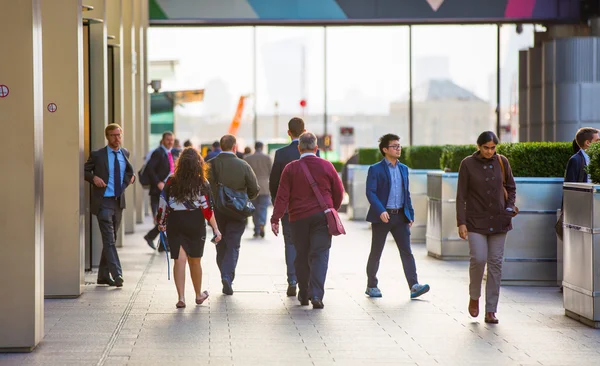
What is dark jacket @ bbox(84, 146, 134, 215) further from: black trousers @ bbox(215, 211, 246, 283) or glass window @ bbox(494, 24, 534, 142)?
glass window @ bbox(494, 24, 534, 142)

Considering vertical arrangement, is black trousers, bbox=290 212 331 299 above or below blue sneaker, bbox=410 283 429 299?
above

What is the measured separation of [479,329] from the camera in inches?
382

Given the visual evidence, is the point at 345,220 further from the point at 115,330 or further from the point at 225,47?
the point at 115,330

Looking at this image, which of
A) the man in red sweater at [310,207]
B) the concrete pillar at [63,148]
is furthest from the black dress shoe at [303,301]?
the concrete pillar at [63,148]

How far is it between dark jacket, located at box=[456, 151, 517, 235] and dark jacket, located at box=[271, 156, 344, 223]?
136 cm

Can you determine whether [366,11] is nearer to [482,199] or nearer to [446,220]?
[446,220]

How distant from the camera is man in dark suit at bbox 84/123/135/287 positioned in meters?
12.7

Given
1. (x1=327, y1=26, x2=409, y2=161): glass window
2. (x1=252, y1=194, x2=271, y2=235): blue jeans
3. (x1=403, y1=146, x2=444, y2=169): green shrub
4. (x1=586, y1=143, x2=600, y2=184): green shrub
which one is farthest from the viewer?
(x1=327, y1=26, x2=409, y2=161): glass window

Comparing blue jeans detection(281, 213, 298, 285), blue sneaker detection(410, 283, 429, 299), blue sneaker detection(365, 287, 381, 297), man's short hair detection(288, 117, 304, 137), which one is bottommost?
blue sneaker detection(365, 287, 381, 297)

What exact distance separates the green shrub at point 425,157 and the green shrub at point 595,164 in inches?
426

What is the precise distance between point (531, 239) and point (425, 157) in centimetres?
832

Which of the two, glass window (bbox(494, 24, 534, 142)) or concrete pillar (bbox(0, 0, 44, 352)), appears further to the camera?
glass window (bbox(494, 24, 534, 142))

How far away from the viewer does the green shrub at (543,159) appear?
524 inches

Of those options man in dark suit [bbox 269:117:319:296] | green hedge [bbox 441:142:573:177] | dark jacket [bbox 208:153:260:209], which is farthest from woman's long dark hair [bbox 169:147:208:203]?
green hedge [bbox 441:142:573:177]
